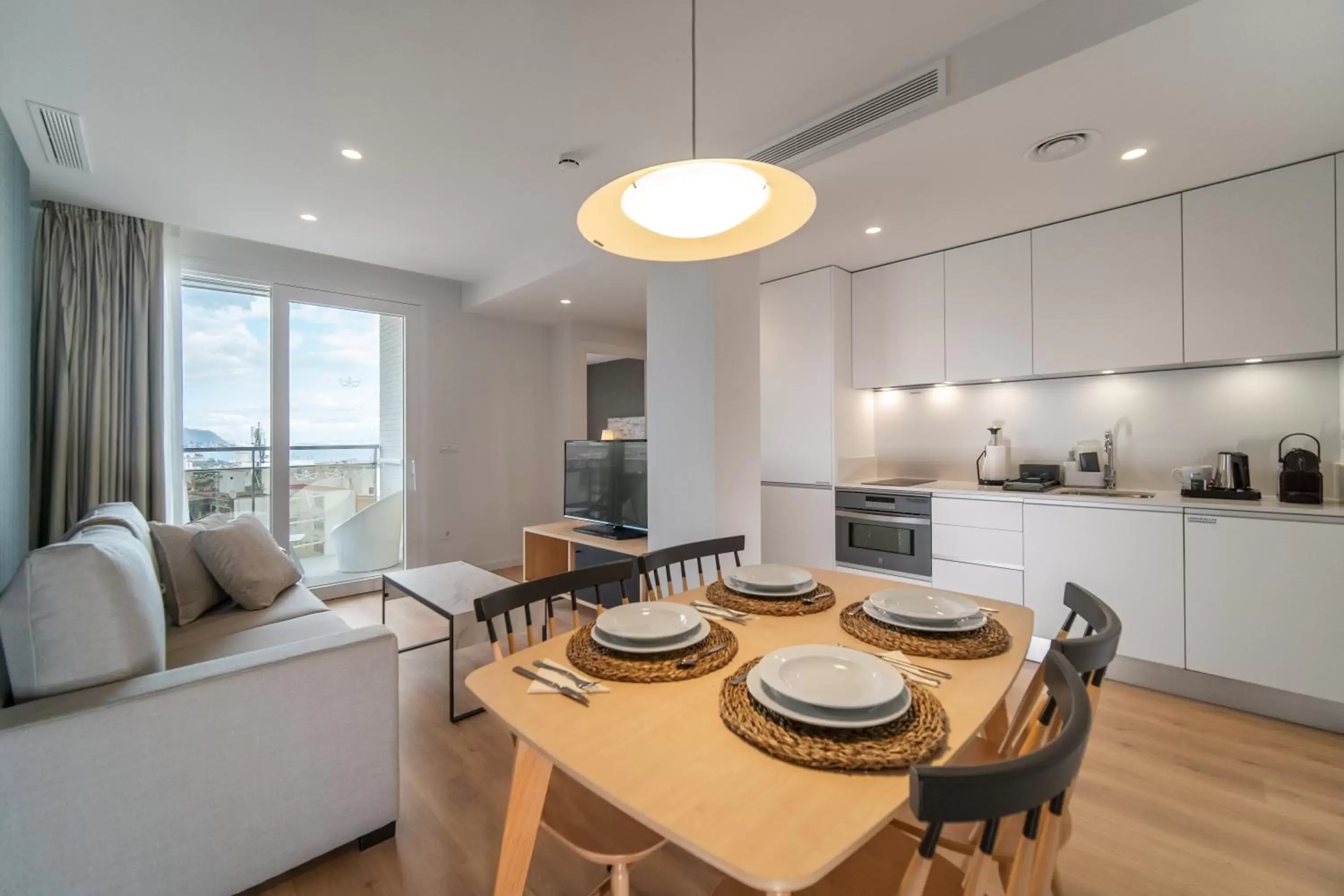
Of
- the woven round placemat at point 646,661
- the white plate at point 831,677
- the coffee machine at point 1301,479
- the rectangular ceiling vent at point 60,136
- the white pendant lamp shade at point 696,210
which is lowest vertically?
the woven round placemat at point 646,661

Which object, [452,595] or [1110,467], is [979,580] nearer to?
[1110,467]

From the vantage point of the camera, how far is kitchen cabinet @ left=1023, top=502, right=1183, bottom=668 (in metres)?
2.41

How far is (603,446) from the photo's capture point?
383cm

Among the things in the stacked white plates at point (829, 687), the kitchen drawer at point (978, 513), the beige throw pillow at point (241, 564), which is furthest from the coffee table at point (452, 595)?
the kitchen drawer at point (978, 513)

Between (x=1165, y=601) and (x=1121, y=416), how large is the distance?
1.10 metres

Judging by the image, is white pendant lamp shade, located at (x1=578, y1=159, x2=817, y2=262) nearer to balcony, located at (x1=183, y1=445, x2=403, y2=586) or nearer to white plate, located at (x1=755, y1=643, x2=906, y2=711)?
white plate, located at (x1=755, y1=643, x2=906, y2=711)

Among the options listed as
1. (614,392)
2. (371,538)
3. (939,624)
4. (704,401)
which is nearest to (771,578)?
(939,624)

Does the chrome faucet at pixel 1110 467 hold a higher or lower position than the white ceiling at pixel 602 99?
lower

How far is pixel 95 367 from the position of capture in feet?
9.81

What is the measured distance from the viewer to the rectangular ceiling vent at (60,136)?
2098mm

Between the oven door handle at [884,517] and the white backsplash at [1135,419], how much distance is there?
67 centimetres

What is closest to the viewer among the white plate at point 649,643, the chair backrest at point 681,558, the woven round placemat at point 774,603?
the white plate at point 649,643

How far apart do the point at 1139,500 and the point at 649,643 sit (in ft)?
8.71

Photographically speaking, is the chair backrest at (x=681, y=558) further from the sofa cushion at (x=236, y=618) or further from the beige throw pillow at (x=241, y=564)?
the beige throw pillow at (x=241, y=564)
